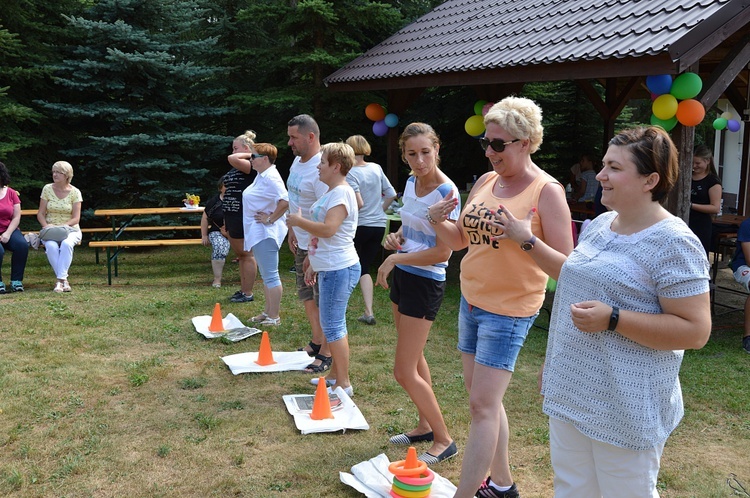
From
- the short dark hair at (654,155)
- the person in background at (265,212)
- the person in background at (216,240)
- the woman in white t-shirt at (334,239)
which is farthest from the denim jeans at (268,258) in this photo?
the short dark hair at (654,155)

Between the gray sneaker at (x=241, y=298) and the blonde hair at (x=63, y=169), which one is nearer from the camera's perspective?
the gray sneaker at (x=241, y=298)

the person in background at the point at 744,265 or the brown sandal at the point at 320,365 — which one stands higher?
the person in background at the point at 744,265

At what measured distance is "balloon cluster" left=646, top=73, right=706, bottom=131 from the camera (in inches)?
237

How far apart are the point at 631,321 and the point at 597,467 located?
531 millimetres

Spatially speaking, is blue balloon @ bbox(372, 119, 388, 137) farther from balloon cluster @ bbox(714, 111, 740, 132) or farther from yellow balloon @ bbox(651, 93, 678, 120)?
balloon cluster @ bbox(714, 111, 740, 132)

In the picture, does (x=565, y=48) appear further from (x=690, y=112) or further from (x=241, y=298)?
(x=241, y=298)

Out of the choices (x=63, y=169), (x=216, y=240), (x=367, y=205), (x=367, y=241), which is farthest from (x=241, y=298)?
(x=63, y=169)

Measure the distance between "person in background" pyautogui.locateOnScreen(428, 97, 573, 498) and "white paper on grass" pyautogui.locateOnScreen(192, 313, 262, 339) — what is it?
12.5ft

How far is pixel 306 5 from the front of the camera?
11.8 metres

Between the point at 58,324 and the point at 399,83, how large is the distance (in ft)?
18.3

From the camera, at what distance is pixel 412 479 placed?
335 centimetres

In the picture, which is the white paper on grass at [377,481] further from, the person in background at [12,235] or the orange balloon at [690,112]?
the person in background at [12,235]

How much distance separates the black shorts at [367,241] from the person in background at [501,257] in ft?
11.2

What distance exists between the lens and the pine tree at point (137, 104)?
39.4 feet
